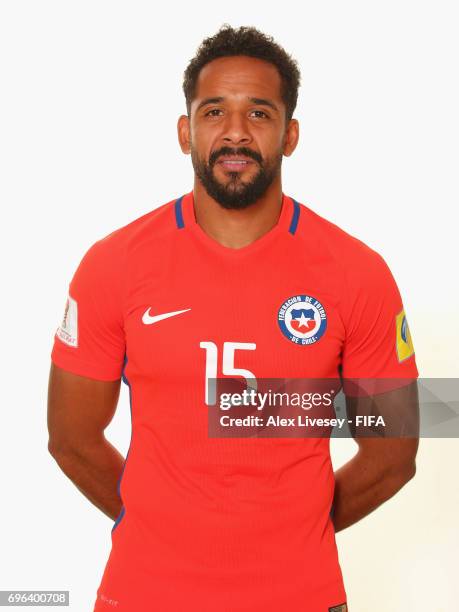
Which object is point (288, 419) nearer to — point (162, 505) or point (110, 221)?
point (162, 505)

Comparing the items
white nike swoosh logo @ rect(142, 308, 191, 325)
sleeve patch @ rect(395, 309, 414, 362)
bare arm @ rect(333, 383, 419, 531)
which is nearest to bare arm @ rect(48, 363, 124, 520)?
white nike swoosh logo @ rect(142, 308, 191, 325)

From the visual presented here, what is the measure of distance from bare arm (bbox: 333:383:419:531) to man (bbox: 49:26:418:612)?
3.9 inches

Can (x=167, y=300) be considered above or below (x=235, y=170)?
below

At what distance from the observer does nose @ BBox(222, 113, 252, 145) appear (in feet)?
7.70

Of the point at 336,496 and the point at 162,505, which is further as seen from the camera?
the point at 336,496

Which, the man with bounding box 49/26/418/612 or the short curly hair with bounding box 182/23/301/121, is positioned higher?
the short curly hair with bounding box 182/23/301/121

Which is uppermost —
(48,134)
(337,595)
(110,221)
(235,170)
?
(48,134)

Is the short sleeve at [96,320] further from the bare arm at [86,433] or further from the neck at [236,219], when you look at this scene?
the neck at [236,219]

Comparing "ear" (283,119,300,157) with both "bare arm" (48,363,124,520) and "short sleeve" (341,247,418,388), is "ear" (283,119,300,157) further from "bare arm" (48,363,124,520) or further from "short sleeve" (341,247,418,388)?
"bare arm" (48,363,124,520)

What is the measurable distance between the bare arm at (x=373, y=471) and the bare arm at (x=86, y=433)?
22.2 inches

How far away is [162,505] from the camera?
2.35 meters

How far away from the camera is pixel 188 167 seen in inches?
142

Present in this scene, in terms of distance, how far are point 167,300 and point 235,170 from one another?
0.32m

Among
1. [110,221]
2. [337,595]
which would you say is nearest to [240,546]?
[337,595]
